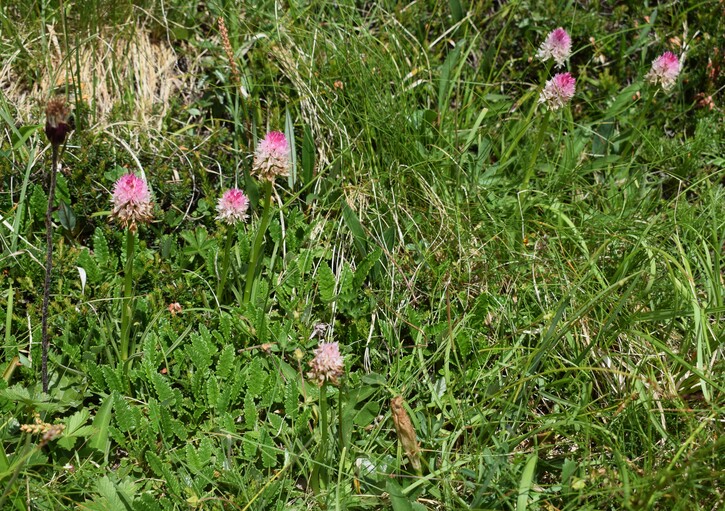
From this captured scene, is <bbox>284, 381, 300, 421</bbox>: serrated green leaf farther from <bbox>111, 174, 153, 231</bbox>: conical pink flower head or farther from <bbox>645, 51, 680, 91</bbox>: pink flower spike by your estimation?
<bbox>645, 51, 680, 91</bbox>: pink flower spike

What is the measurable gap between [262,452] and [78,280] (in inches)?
39.3

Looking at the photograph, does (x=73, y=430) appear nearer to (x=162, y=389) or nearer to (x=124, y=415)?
(x=124, y=415)

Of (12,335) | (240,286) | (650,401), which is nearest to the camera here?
(650,401)

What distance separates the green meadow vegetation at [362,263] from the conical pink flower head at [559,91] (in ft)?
0.06

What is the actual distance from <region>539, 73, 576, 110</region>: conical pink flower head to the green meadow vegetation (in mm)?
19

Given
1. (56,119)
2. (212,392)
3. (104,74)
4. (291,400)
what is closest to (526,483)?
(291,400)

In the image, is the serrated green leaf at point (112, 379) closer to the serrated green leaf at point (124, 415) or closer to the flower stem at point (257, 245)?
the serrated green leaf at point (124, 415)

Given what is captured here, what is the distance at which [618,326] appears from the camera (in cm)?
244

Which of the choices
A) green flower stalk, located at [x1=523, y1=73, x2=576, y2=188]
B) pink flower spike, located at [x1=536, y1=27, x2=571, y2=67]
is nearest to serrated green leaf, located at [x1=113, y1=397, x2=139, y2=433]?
green flower stalk, located at [x1=523, y1=73, x2=576, y2=188]

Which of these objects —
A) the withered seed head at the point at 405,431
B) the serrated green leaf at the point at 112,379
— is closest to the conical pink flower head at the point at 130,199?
the serrated green leaf at the point at 112,379

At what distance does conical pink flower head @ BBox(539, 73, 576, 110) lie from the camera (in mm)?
2836

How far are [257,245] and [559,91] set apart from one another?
1297 millimetres

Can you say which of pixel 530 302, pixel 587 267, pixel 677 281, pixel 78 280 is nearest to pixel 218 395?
pixel 78 280

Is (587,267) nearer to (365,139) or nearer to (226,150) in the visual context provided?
(365,139)
